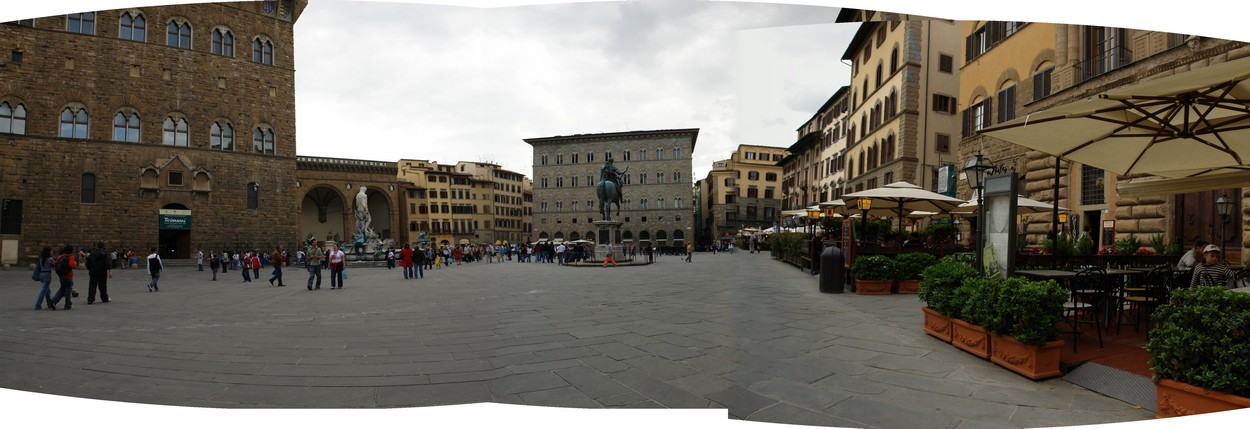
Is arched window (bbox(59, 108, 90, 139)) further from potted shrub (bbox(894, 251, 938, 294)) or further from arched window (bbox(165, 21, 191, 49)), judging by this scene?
potted shrub (bbox(894, 251, 938, 294))

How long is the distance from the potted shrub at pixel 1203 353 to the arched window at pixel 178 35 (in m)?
35.8

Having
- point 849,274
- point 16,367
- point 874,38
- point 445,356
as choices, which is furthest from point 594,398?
point 874,38

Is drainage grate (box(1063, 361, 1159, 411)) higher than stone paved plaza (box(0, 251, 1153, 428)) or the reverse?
higher

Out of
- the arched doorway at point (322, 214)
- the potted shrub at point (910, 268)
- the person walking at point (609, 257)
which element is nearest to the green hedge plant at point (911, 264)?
the potted shrub at point (910, 268)

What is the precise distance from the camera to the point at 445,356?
493 cm

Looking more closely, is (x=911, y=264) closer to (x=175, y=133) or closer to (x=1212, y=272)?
(x=1212, y=272)

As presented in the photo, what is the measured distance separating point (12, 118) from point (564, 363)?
33305 mm

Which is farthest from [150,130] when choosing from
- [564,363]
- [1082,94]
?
[1082,94]

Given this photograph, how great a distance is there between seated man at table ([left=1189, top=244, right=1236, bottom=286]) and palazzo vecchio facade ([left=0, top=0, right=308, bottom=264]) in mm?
26451

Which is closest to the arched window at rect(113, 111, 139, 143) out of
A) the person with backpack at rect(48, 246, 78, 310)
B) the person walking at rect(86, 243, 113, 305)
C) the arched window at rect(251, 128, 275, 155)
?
the arched window at rect(251, 128, 275, 155)

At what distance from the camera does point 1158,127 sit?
4.97m

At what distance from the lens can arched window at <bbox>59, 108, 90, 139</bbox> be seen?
84.7 ft

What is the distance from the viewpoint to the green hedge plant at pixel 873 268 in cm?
1002

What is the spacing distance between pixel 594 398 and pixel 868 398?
5.71 ft
